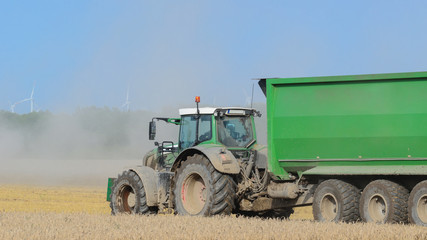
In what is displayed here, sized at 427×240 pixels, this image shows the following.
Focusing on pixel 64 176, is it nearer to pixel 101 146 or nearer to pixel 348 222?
pixel 101 146

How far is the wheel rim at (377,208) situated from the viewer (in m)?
13.2

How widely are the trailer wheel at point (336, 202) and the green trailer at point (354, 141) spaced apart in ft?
0.06

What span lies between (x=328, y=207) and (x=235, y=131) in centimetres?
320

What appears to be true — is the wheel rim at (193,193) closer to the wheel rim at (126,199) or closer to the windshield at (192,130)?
the windshield at (192,130)

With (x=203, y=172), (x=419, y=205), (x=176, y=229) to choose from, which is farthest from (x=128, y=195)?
(x=419, y=205)

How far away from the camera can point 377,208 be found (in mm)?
13305

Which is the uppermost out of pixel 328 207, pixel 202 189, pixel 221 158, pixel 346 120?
pixel 346 120

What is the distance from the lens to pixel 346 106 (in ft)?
45.9

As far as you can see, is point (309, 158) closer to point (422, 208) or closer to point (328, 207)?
point (328, 207)

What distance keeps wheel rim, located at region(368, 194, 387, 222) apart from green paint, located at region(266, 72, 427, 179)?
0.68 meters

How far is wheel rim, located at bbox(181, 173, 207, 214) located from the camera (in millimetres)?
15711

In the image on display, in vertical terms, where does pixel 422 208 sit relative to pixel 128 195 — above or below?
above

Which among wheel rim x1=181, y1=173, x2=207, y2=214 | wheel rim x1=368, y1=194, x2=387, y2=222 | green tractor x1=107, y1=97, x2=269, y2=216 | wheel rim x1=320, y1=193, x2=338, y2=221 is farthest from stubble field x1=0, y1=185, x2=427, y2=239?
wheel rim x1=181, y1=173, x2=207, y2=214

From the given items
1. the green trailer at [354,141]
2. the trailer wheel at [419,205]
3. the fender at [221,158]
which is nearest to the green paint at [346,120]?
the green trailer at [354,141]
